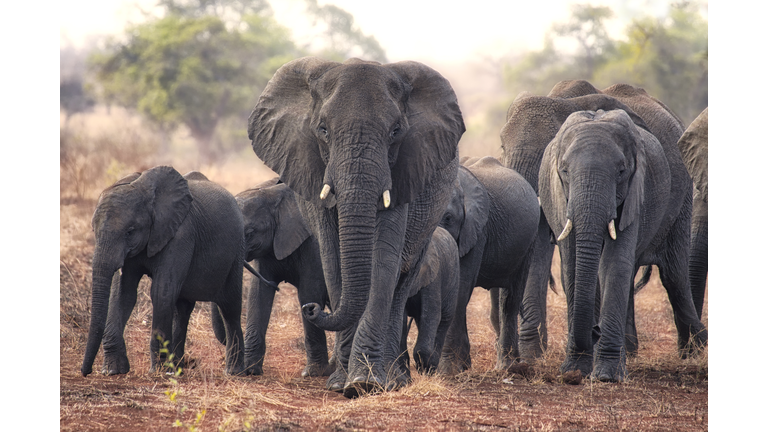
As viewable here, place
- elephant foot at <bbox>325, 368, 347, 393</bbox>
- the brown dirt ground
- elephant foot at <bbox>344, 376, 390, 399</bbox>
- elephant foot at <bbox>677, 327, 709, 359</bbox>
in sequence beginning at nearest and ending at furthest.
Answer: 1. the brown dirt ground
2. elephant foot at <bbox>344, 376, 390, 399</bbox>
3. elephant foot at <bbox>325, 368, 347, 393</bbox>
4. elephant foot at <bbox>677, 327, 709, 359</bbox>

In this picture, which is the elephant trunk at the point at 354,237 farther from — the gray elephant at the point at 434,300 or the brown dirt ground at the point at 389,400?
the gray elephant at the point at 434,300

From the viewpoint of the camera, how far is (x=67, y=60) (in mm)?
26641

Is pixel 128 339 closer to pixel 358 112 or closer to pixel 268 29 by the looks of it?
pixel 358 112

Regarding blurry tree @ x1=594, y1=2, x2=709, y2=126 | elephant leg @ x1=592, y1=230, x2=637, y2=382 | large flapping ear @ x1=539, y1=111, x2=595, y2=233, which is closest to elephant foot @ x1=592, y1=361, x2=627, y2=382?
elephant leg @ x1=592, y1=230, x2=637, y2=382

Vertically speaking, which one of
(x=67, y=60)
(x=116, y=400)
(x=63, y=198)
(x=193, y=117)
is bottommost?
(x=116, y=400)

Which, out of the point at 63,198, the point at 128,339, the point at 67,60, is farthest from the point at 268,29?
the point at 128,339

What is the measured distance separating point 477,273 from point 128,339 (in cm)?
340

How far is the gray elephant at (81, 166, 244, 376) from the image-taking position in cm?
609

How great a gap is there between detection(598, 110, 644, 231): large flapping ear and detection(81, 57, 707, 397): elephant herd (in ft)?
0.05

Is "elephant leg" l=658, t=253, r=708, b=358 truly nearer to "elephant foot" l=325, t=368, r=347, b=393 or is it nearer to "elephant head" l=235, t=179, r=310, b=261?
"elephant head" l=235, t=179, r=310, b=261

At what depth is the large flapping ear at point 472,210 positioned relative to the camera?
712 cm

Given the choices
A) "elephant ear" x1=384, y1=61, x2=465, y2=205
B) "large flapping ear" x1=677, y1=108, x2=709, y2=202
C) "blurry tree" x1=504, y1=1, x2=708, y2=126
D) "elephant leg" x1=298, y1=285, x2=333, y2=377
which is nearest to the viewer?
"elephant ear" x1=384, y1=61, x2=465, y2=205

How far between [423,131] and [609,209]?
143 cm

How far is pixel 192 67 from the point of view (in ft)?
78.3
